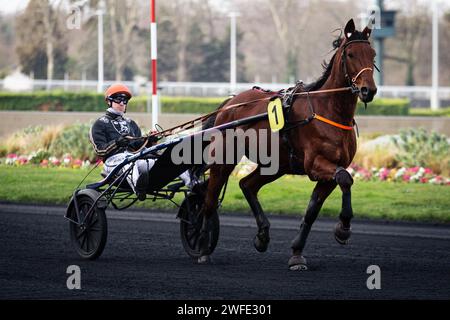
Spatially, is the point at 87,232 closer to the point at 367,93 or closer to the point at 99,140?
the point at 99,140

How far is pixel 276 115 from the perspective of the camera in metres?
8.21

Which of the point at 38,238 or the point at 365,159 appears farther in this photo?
the point at 365,159

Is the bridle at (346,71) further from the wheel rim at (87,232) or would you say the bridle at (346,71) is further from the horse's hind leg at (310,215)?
the wheel rim at (87,232)

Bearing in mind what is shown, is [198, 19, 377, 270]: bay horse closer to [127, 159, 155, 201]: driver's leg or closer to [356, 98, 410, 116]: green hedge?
[127, 159, 155, 201]: driver's leg

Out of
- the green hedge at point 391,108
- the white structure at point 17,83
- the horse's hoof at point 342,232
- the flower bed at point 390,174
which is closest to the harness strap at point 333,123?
the horse's hoof at point 342,232

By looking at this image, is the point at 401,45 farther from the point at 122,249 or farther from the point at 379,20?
the point at 122,249

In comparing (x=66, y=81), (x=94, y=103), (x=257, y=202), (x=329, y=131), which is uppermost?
(x=66, y=81)

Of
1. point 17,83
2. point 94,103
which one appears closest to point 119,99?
point 94,103

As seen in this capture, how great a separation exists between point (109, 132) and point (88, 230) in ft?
2.80

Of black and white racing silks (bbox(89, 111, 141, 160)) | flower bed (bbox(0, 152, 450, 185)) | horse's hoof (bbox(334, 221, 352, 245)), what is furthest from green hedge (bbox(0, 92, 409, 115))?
horse's hoof (bbox(334, 221, 352, 245))

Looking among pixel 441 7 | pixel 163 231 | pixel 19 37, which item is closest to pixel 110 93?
pixel 163 231

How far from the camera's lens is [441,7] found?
51.3 m

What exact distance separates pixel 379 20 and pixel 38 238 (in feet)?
78.5

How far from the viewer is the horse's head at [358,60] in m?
7.72
